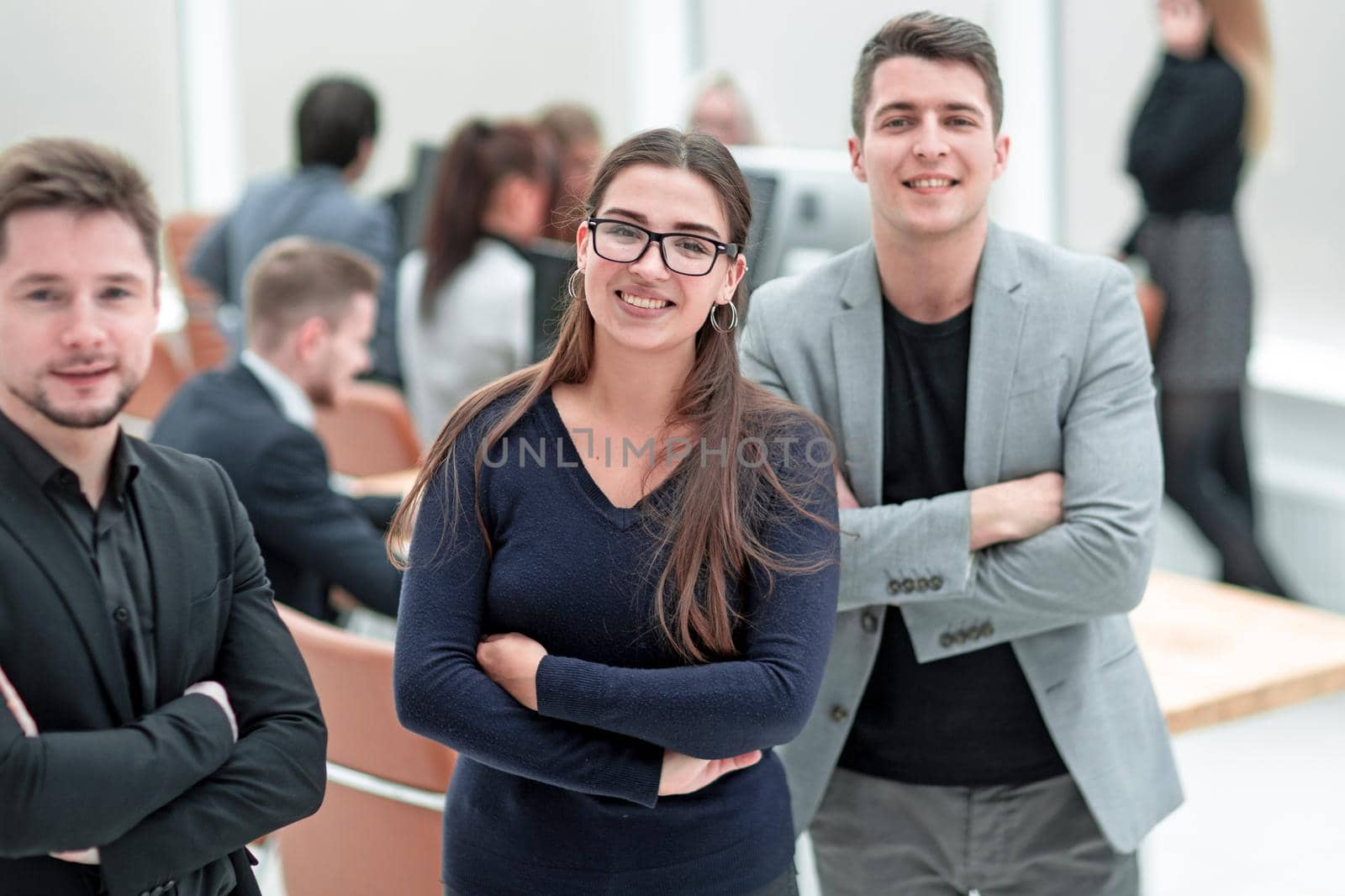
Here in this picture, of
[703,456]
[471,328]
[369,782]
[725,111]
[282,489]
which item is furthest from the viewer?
[725,111]

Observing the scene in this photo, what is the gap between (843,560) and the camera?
171 cm

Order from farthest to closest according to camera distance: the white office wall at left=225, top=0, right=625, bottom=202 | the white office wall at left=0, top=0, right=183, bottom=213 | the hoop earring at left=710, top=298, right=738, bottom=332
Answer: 1. the white office wall at left=225, top=0, right=625, bottom=202
2. the white office wall at left=0, top=0, right=183, bottom=213
3. the hoop earring at left=710, top=298, right=738, bottom=332

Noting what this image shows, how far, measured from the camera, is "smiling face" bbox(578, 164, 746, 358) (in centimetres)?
151

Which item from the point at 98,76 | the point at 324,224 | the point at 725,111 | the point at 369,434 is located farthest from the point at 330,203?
the point at 98,76

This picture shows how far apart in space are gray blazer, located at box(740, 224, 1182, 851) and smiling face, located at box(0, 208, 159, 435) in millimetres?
821

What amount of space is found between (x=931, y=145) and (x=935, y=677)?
624 mm

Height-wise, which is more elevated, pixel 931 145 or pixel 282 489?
pixel 931 145

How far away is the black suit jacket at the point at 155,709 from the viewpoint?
121 cm

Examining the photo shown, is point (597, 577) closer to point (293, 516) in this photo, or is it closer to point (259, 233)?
point (293, 516)

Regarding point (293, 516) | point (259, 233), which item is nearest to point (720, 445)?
point (293, 516)

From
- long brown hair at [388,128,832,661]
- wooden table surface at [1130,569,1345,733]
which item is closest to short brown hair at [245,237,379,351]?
long brown hair at [388,128,832,661]

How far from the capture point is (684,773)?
147 centimetres

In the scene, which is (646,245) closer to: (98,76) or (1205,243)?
(1205,243)

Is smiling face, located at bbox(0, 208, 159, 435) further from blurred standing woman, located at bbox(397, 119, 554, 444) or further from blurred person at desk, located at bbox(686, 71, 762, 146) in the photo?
blurred person at desk, located at bbox(686, 71, 762, 146)
